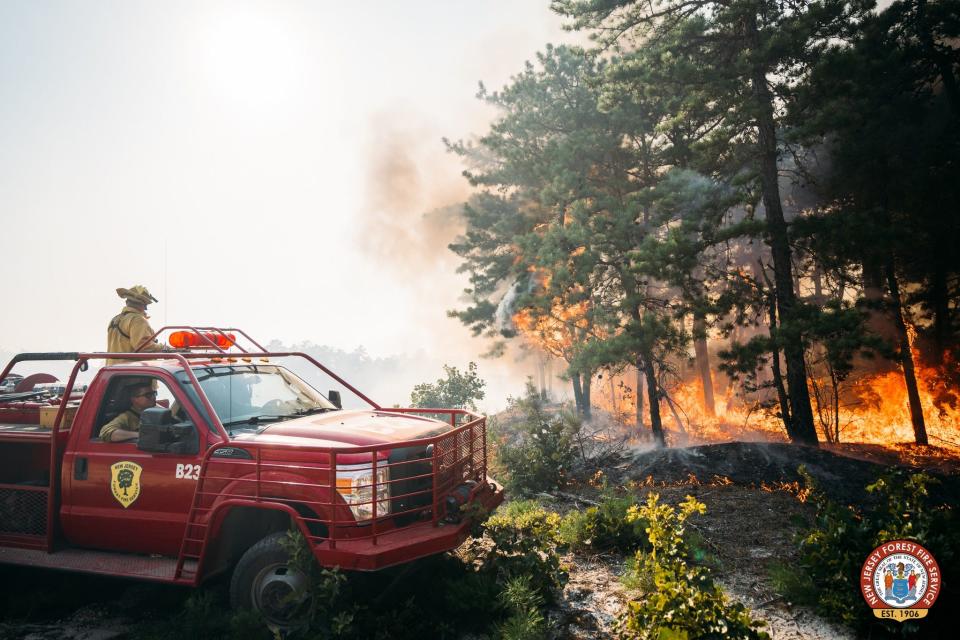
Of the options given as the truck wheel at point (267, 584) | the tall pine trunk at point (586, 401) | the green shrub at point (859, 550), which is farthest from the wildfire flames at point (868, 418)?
the truck wheel at point (267, 584)

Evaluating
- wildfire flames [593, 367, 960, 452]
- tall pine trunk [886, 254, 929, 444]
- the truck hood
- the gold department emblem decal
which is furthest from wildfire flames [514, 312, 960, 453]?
the gold department emblem decal

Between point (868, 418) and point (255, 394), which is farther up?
point (255, 394)

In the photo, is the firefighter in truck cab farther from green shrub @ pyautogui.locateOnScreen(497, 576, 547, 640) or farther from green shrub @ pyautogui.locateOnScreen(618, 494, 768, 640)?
green shrub @ pyautogui.locateOnScreen(618, 494, 768, 640)

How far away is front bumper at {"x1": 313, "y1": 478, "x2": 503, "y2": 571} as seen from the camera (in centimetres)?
407

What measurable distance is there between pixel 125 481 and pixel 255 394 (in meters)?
1.35

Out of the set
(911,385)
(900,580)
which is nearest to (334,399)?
(900,580)

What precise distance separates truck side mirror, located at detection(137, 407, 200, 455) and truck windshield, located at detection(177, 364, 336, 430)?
1.01ft

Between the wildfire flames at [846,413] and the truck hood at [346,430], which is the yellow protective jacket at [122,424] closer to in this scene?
the truck hood at [346,430]

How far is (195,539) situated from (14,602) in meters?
2.41

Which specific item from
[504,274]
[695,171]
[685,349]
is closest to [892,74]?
[695,171]

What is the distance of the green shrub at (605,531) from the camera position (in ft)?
22.1

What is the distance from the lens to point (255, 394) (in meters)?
5.69

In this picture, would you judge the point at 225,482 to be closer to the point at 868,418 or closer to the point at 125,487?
the point at 125,487

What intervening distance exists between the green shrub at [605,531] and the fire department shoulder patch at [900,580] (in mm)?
2433
